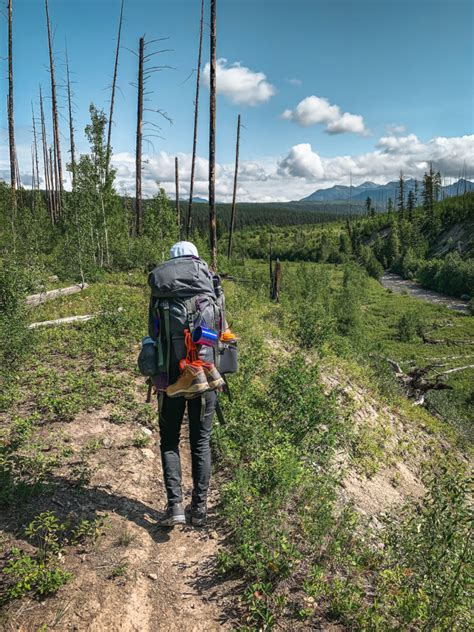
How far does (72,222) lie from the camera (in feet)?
49.2

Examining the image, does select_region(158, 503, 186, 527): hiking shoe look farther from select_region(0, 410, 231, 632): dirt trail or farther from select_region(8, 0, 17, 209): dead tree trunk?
select_region(8, 0, 17, 209): dead tree trunk

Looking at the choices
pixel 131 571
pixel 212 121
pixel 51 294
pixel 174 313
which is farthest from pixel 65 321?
pixel 212 121

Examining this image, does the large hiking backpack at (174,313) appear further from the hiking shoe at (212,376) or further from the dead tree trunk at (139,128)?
the dead tree trunk at (139,128)

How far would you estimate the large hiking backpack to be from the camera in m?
3.63

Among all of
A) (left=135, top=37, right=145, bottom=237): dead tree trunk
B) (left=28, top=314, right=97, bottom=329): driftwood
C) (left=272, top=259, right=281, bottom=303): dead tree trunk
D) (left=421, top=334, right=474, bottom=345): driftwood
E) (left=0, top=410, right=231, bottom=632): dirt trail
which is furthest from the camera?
(left=421, top=334, right=474, bottom=345): driftwood

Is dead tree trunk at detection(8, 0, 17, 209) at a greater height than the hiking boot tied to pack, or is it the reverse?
dead tree trunk at detection(8, 0, 17, 209)

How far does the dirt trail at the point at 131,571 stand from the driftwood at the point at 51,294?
7797mm

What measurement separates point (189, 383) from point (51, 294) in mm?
10146

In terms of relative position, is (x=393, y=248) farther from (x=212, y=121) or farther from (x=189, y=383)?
(x=189, y=383)

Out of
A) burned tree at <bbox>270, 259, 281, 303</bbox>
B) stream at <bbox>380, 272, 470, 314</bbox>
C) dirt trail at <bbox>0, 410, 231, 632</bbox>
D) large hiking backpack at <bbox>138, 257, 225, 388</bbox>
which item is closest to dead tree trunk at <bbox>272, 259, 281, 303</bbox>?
burned tree at <bbox>270, 259, 281, 303</bbox>

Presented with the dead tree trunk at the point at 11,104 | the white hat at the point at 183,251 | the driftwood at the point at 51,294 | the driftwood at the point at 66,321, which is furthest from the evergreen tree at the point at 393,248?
the white hat at the point at 183,251

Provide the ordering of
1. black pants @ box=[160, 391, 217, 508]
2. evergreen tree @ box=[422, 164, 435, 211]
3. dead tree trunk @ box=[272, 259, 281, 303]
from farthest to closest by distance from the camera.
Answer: evergreen tree @ box=[422, 164, 435, 211], dead tree trunk @ box=[272, 259, 281, 303], black pants @ box=[160, 391, 217, 508]

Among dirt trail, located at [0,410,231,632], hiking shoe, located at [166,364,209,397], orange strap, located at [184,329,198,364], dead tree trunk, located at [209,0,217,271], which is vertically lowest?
dirt trail, located at [0,410,231,632]

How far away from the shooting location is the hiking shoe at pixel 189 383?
3.60 meters
